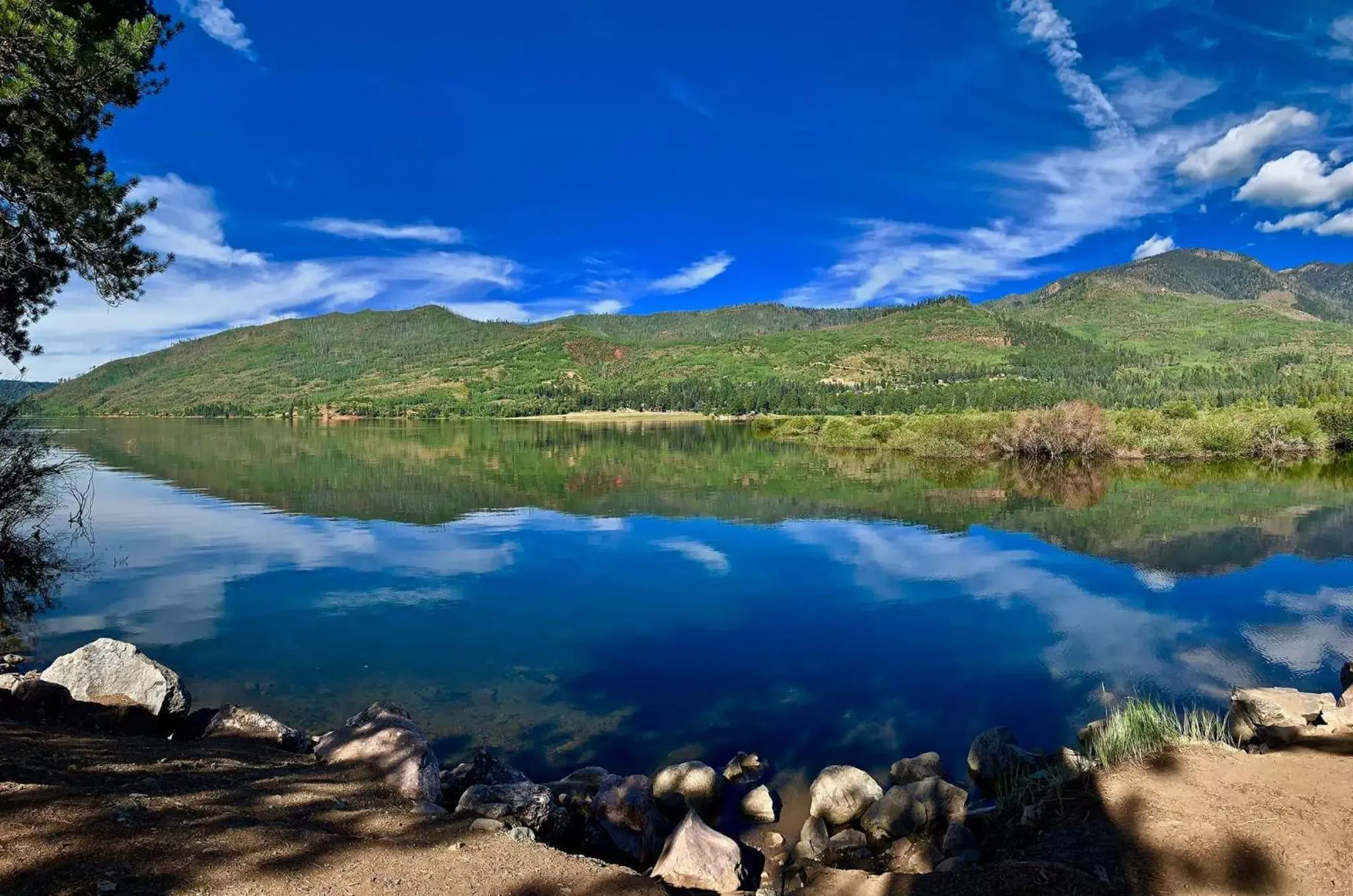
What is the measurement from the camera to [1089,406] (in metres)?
69.3

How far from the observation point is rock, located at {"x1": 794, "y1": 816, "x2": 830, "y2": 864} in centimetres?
906

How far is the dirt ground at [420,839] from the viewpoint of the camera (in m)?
6.03

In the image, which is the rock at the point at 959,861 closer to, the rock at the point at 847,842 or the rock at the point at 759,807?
the rock at the point at 847,842

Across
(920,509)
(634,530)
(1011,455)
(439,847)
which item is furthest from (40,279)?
(1011,455)

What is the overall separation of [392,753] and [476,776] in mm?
1179

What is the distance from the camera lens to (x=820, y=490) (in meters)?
47.0

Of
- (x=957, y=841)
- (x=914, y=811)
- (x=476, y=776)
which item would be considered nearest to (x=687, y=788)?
(x=476, y=776)

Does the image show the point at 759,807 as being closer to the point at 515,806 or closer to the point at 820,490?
the point at 515,806

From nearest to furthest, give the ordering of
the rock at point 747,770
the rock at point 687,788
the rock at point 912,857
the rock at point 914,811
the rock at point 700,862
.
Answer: the rock at point 700,862, the rock at point 912,857, the rock at point 914,811, the rock at point 687,788, the rock at point 747,770

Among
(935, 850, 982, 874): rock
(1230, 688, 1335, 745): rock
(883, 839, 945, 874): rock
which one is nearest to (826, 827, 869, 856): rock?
(883, 839, 945, 874): rock

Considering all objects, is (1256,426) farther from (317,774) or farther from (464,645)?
(317,774)

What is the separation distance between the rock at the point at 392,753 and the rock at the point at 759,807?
13.7ft

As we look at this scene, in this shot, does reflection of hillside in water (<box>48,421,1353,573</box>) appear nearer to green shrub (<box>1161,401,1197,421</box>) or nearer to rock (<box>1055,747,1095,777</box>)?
green shrub (<box>1161,401,1197,421</box>)

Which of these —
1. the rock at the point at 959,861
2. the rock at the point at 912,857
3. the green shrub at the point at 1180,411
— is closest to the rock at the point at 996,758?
the rock at the point at 959,861
